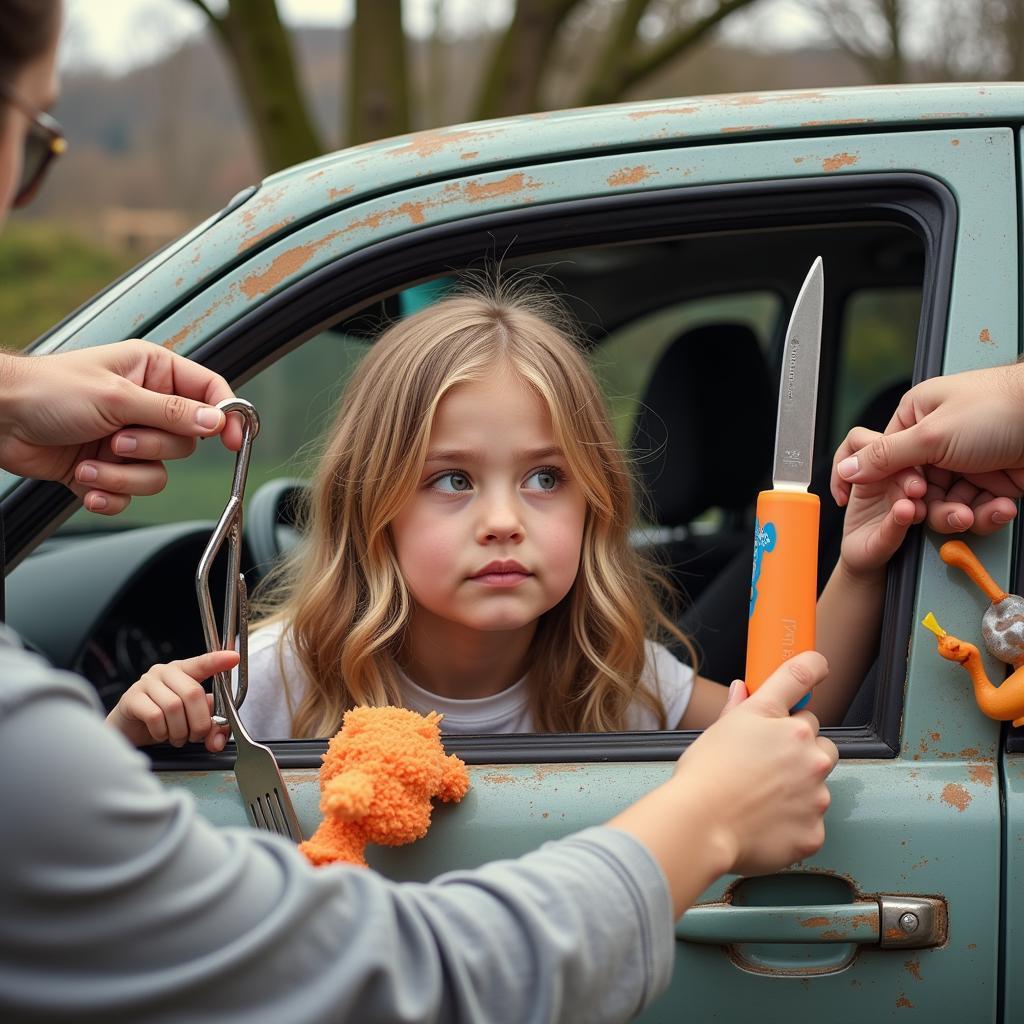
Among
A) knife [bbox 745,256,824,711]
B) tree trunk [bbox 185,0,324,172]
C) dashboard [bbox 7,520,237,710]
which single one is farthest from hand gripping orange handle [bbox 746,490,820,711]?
tree trunk [bbox 185,0,324,172]

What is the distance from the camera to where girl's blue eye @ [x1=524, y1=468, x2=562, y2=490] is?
1788 millimetres

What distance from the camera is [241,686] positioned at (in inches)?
59.2

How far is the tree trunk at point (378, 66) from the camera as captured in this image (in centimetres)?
635

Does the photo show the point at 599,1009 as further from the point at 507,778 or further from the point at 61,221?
the point at 61,221

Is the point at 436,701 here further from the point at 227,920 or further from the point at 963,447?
the point at 227,920

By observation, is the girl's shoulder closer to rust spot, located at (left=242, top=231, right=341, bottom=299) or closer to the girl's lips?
the girl's lips

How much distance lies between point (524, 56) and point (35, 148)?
6.07 metres

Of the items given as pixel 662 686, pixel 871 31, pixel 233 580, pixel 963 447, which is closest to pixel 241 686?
pixel 233 580

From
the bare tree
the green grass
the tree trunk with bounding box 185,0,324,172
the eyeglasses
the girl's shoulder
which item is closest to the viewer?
the eyeglasses

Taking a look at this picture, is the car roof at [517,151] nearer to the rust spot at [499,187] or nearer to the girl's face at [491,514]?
the rust spot at [499,187]

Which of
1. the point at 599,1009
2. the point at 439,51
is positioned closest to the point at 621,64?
the point at 439,51

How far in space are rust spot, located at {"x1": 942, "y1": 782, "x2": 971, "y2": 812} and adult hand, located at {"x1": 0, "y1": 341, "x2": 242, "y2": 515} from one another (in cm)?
91

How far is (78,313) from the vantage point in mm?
1707

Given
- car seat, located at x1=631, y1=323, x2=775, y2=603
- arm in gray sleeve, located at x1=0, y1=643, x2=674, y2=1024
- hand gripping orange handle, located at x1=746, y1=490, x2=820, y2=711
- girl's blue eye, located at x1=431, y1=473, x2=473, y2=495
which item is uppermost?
car seat, located at x1=631, y1=323, x2=775, y2=603
